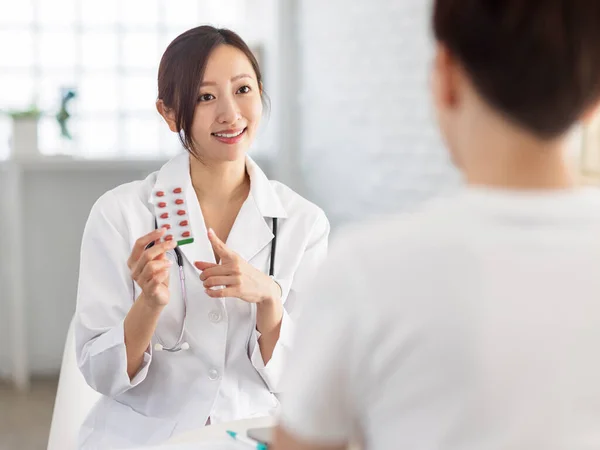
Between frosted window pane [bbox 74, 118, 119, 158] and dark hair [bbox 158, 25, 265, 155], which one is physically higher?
dark hair [bbox 158, 25, 265, 155]

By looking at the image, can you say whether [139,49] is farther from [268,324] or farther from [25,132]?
[268,324]

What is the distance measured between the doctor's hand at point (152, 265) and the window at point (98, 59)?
9.67 feet

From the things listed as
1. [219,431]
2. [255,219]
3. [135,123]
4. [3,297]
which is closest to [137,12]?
[135,123]

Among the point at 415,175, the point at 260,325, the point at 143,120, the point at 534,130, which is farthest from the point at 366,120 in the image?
the point at 534,130

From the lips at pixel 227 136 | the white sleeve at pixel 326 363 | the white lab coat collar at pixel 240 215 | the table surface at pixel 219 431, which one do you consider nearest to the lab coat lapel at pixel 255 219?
the white lab coat collar at pixel 240 215

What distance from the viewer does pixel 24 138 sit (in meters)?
3.92

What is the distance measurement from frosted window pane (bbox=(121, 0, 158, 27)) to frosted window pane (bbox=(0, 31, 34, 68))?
472mm

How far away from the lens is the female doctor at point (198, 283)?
1.62m

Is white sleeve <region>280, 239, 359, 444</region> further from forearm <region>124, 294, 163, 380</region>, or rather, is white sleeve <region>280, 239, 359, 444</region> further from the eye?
the eye

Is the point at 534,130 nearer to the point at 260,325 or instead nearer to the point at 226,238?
the point at 260,325

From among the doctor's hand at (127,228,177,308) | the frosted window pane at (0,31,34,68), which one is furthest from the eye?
the frosted window pane at (0,31,34,68)

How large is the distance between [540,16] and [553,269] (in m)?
0.18

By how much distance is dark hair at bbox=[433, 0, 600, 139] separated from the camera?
618 millimetres

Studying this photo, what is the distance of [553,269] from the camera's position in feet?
2.11
